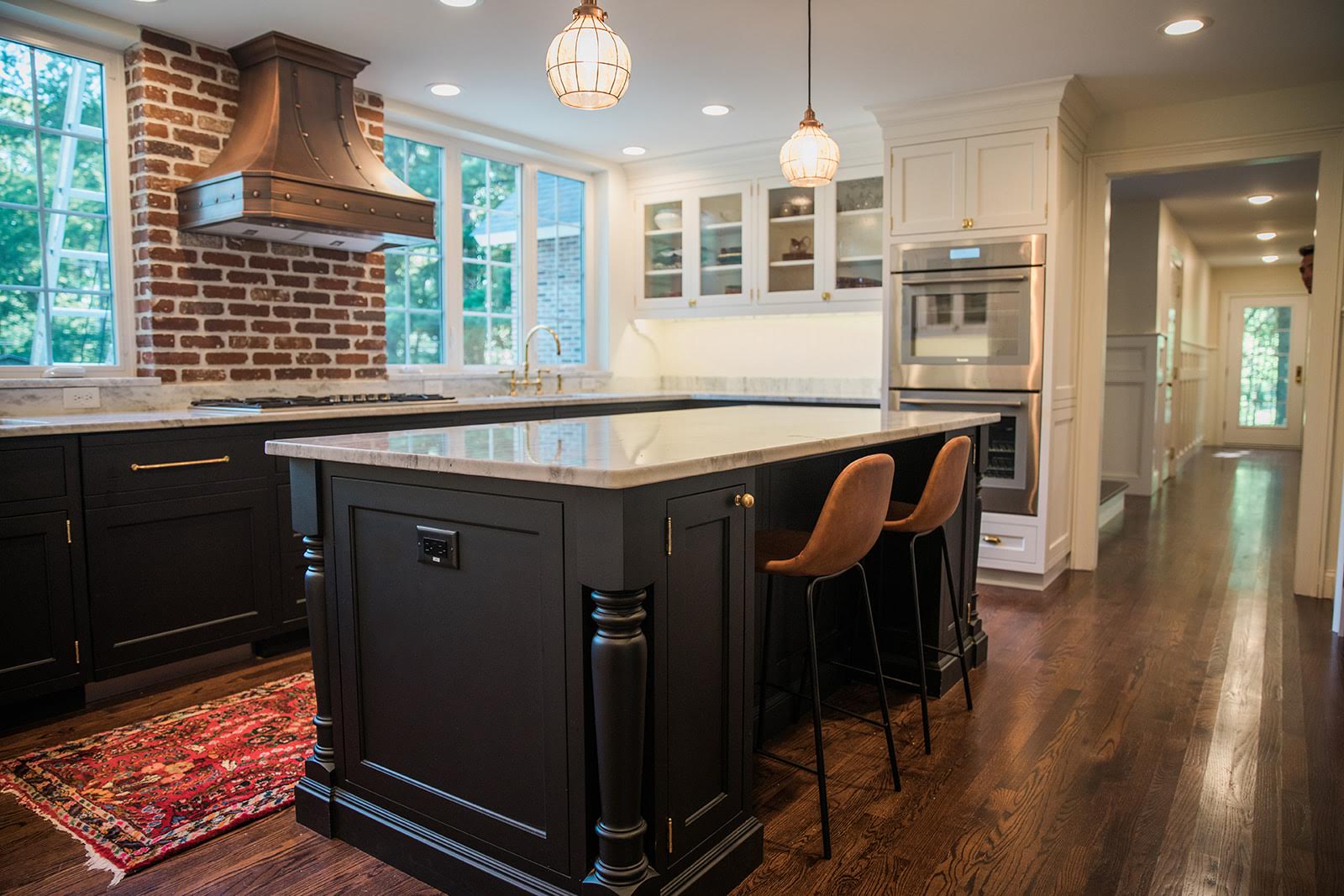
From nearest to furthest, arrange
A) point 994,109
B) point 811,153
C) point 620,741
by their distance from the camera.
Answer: point 620,741 → point 811,153 → point 994,109

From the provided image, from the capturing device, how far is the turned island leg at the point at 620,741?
1627 mm

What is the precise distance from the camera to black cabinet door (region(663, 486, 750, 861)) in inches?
69.9

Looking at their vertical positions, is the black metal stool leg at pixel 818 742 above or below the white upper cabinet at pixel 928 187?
below

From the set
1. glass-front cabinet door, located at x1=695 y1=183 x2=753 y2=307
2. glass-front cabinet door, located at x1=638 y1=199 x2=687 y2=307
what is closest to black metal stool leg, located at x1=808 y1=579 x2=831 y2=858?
glass-front cabinet door, located at x1=695 y1=183 x2=753 y2=307

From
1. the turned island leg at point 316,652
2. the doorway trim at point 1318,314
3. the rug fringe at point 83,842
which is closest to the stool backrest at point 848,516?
the turned island leg at point 316,652

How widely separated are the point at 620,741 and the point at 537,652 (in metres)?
0.24

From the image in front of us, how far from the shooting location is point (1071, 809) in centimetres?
225

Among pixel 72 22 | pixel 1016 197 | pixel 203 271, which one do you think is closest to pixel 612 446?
pixel 203 271

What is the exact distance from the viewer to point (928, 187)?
4.65 m

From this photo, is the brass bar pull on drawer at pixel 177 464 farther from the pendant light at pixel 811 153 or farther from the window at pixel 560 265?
the window at pixel 560 265

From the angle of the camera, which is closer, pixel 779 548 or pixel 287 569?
pixel 779 548

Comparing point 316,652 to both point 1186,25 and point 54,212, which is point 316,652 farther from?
point 1186,25

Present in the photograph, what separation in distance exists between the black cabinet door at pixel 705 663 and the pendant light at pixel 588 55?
117 cm

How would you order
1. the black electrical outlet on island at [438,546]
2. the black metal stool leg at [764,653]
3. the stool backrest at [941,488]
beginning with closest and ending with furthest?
1. the black electrical outlet on island at [438,546]
2. the black metal stool leg at [764,653]
3. the stool backrest at [941,488]
